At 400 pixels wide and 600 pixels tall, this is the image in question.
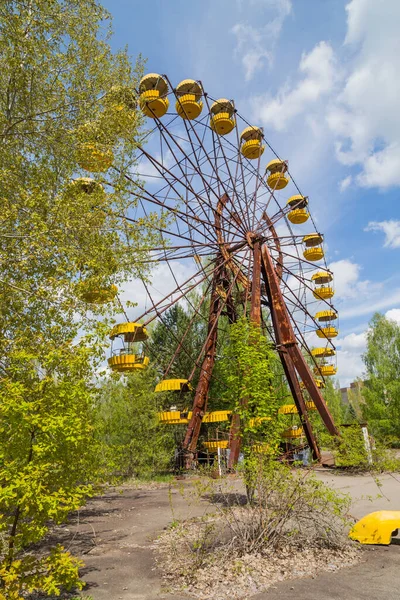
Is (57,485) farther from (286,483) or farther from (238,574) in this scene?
(286,483)

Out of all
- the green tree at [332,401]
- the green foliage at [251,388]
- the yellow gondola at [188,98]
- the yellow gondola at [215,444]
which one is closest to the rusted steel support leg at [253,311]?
the green foliage at [251,388]

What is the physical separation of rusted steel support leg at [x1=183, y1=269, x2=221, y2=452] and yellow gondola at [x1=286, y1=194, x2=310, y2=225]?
569 cm

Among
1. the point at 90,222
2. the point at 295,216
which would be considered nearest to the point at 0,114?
the point at 90,222

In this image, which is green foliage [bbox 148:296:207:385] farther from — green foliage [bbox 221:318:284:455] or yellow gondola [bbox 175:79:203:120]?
green foliage [bbox 221:318:284:455]

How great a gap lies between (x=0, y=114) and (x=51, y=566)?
6680mm

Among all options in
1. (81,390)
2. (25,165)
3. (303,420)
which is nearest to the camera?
(81,390)

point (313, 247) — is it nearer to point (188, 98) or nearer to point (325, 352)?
point (325, 352)

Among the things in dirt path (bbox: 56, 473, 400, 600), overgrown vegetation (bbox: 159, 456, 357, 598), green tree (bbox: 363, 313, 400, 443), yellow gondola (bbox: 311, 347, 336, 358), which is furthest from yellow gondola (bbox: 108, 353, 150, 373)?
green tree (bbox: 363, 313, 400, 443)

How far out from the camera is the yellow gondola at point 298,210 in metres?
20.7

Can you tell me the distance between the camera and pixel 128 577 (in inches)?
217

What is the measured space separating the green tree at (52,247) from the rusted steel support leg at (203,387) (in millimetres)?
8623

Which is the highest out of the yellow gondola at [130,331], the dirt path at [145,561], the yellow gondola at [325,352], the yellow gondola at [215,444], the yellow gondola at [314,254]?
the yellow gondola at [314,254]

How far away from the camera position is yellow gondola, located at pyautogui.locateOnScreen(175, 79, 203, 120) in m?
16.4

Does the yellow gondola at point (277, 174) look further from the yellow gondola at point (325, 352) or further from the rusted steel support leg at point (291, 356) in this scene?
the yellow gondola at point (325, 352)
